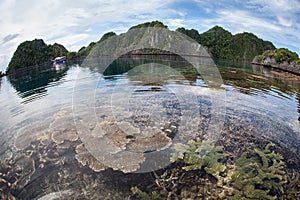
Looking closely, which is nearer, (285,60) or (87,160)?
(87,160)

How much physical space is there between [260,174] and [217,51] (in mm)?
97652

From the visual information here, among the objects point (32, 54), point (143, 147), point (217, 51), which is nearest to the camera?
point (143, 147)

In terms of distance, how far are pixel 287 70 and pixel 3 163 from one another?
39222 millimetres

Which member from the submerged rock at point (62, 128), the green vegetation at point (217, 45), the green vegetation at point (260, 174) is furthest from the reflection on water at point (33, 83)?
the green vegetation at point (217, 45)

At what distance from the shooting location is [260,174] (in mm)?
6734

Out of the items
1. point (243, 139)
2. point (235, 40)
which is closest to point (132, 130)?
point (243, 139)

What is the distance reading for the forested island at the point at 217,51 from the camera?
4638 cm

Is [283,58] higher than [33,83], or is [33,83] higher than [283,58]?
[283,58]

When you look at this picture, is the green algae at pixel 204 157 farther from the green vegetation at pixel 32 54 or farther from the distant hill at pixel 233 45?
the distant hill at pixel 233 45

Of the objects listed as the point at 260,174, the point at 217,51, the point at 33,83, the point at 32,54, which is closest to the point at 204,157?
the point at 260,174

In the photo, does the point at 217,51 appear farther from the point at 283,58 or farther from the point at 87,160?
the point at 87,160

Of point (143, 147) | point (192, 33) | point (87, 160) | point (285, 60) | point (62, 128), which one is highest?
point (192, 33)

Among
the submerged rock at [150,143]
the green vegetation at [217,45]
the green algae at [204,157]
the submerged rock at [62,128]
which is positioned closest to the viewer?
the green algae at [204,157]

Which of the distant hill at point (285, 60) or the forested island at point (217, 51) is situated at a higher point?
the forested island at point (217, 51)
